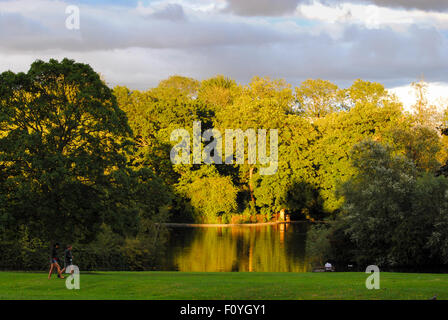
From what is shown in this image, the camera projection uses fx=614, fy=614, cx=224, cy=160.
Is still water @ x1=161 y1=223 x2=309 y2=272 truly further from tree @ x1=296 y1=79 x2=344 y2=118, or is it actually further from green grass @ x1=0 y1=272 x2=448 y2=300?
tree @ x1=296 y1=79 x2=344 y2=118

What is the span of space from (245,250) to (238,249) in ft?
3.27

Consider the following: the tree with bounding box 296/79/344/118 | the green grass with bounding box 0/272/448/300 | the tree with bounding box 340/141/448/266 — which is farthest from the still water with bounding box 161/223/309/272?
the tree with bounding box 296/79/344/118

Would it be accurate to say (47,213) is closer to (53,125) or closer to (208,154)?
(53,125)

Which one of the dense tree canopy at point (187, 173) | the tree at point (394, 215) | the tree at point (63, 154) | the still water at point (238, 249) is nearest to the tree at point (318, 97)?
the dense tree canopy at point (187, 173)

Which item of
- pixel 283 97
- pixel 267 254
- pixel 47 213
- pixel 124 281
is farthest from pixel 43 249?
pixel 283 97

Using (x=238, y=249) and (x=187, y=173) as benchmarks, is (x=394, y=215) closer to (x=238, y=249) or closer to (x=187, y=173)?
(x=238, y=249)

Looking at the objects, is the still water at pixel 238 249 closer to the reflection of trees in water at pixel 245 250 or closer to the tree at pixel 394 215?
the reflection of trees in water at pixel 245 250

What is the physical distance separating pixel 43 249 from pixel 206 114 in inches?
1928

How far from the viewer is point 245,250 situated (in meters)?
59.3

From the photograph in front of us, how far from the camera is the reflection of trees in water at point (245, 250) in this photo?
164 feet

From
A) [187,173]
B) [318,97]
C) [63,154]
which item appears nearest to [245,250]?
[187,173]

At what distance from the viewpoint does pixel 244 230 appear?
75.7 meters

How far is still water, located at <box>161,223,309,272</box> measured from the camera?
4994cm

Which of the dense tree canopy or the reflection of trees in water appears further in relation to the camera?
the reflection of trees in water
